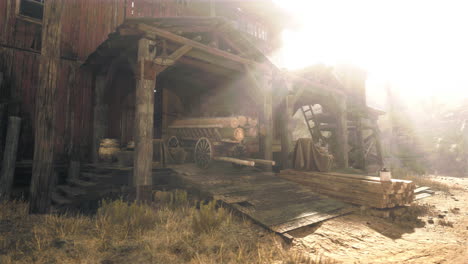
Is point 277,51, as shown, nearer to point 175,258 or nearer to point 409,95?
point 175,258

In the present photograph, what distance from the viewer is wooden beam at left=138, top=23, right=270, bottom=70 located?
249 inches

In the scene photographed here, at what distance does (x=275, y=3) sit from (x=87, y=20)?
12.6 m

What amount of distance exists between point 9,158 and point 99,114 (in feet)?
9.60

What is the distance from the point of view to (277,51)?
61.4 feet

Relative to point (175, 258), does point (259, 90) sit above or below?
above

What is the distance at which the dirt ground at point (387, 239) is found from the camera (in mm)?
4098

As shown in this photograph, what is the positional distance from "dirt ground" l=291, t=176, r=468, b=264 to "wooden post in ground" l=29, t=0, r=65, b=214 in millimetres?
5440

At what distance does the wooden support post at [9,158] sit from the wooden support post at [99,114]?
7.19ft

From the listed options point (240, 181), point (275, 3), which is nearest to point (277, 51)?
point (275, 3)

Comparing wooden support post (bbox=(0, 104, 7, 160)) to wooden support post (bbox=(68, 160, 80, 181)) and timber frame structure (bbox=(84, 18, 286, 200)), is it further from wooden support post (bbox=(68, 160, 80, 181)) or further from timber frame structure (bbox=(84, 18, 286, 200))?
timber frame structure (bbox=(84, 18, 286, 200))

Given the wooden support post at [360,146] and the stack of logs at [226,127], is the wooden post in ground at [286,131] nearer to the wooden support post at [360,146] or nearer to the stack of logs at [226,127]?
the stack of logs at [226,127]

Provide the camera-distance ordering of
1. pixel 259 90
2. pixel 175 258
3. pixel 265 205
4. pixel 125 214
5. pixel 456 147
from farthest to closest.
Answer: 1. pixel 456 147
2. pixel 259 90
3. pixel 265 205
4. pixel 125 214
5. pixel 175 258

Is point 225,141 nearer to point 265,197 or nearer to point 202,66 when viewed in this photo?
point 202,66

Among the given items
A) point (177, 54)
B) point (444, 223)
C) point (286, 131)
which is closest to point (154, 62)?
point (177, 54)
